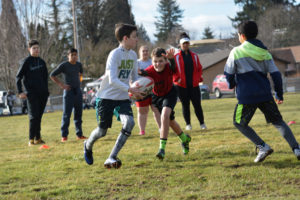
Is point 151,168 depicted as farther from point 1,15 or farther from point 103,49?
point 103,49

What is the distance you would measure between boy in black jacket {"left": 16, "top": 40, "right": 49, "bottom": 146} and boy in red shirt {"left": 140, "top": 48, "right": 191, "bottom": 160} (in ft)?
11.3

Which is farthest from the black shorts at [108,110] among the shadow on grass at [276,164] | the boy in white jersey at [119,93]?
the shadow on grass at [276,164]

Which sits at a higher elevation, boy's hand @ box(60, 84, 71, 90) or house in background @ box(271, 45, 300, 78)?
house in background @ box(271, 45, 300, 78)

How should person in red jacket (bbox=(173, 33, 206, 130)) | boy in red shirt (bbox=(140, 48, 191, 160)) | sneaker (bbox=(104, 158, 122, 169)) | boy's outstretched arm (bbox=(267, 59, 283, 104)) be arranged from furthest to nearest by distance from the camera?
1. person in red jacket (bbox=(173, 33, 206, 130))
2. boy in red shirt (bbox=(140, 48, 191, 160))
3. sneaker (bbox=(104, 158, 122, 169))
4. boy's outstretched arm (bbox=(267, 59, 283, 104))

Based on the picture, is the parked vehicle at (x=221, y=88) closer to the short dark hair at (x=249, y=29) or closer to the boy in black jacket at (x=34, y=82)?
the boy in black jacket at (x=34, y=82)

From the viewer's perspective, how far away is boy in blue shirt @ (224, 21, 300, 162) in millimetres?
5137

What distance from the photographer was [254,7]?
65000mm

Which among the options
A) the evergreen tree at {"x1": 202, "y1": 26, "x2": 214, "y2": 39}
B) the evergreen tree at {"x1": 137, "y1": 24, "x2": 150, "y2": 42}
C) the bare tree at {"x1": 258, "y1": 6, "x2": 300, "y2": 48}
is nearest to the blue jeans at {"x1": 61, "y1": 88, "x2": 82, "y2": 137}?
the bare tree at {"x1": 258, "y1": 6, "x2": 300, "y2": 48}

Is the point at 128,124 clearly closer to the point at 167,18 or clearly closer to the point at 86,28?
the point at 86,28

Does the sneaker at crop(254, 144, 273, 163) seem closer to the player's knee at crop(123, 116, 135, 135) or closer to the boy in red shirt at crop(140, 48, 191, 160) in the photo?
the boy in red shirt at crop(140, 48, 191, 160)

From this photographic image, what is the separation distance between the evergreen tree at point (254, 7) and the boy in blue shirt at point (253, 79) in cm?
5994

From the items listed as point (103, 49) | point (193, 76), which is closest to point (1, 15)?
point (103, 49)

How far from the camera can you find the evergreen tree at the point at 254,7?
6347cm

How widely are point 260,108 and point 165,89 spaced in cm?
166
